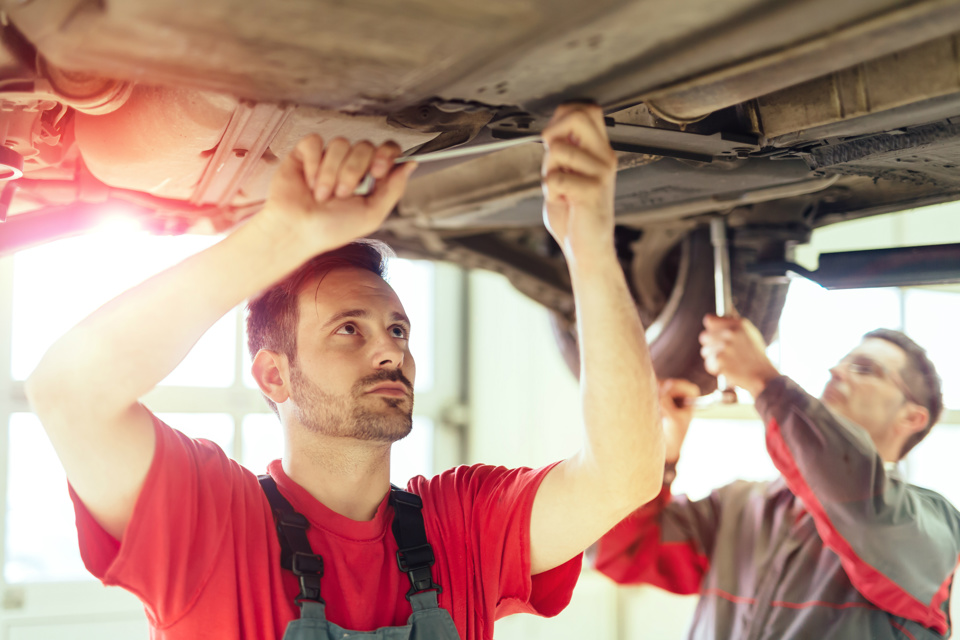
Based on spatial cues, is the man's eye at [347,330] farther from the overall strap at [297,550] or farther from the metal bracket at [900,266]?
the metal bracket at [900,266]

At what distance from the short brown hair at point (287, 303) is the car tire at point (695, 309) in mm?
970

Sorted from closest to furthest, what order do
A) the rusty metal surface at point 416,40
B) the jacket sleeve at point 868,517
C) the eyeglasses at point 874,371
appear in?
the rusty metal surface at point 416,40, the jacket sleeve at point 868,517, the eyeglasses at point 874,371

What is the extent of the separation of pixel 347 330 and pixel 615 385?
1.44 feet

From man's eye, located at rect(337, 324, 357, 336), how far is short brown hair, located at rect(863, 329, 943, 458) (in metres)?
1.48

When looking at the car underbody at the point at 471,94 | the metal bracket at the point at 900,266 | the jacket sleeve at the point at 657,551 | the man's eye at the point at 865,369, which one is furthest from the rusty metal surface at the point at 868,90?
the jacket sleeve at the point at 657,551

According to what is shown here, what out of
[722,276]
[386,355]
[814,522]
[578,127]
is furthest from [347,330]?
[814,522]

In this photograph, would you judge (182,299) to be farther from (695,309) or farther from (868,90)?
(695,309)

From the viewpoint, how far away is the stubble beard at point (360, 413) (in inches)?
47.0

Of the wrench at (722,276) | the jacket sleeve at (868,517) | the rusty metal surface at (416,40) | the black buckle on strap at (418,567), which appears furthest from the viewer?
the wrench at (722,276)

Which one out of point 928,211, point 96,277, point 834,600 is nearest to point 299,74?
point 834,600

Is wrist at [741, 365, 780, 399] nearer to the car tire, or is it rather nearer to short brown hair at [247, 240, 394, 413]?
the car tire

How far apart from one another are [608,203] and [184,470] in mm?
627

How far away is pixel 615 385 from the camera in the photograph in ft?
3.53

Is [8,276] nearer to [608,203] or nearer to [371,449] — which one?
[371,449]
